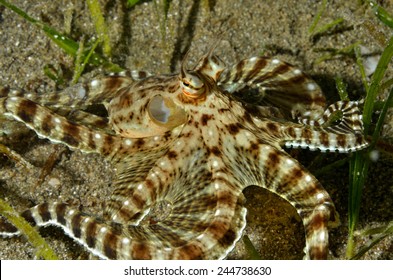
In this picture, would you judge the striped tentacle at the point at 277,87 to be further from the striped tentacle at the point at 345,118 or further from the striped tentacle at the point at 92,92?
the striped tentacle at the point at 92,92

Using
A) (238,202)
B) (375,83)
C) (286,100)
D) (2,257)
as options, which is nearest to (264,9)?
(286,100)

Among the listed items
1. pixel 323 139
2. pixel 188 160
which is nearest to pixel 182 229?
pixel 188 160

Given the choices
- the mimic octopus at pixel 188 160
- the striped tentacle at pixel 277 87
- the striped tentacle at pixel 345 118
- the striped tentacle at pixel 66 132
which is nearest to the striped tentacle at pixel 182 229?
the mimic octopus at pixel 188 160

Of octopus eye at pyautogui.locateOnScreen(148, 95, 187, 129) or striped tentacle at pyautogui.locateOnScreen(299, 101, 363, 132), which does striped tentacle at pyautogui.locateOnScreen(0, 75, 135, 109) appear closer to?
octopus eye at pyautogui.locateOnScreen(148, 95, 187, 129)

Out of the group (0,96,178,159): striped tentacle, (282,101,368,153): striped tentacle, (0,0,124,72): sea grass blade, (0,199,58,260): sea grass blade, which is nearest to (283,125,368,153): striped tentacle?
(282,101,368,153): striped tentacle

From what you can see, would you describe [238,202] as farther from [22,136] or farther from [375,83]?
[22,136]

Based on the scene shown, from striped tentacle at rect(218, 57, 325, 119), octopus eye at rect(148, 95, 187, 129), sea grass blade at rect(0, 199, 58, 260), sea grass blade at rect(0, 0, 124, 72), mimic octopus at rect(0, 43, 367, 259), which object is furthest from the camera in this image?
sea grass blade at rect(0, 0, 124, 72)
